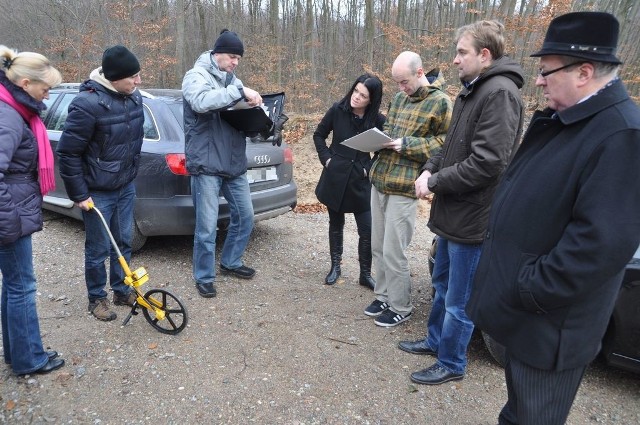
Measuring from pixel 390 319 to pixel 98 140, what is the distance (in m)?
2.77

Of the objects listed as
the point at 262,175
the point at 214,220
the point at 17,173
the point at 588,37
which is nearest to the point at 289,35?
the point at 262,175

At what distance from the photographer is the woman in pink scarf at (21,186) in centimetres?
250

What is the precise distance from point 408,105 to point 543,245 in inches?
79.2

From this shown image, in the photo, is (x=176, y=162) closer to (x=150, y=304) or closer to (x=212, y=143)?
(x=212, y=143)

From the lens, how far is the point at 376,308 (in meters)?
3.99

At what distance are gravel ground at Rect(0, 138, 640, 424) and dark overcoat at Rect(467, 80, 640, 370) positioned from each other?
1236 mm

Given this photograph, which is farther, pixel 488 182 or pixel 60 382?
pixel 60 382

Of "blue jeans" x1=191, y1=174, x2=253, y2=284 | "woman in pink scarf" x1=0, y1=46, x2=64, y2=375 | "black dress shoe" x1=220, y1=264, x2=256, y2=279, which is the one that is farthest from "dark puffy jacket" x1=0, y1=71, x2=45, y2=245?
"black dress shoe" x1=220, y1=264, x2=256, y2=279

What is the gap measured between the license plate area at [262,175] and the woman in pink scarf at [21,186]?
231cm

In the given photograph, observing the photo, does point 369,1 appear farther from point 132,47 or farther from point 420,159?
point 420,159

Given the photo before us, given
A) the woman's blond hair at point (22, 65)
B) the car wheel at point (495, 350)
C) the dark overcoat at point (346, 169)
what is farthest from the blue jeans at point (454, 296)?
the woman's blond hair at point (22, 65)

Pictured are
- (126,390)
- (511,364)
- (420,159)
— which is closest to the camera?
(511,364)

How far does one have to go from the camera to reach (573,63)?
1.64 meters

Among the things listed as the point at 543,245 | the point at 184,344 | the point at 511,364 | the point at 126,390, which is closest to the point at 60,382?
the point at 126,390
